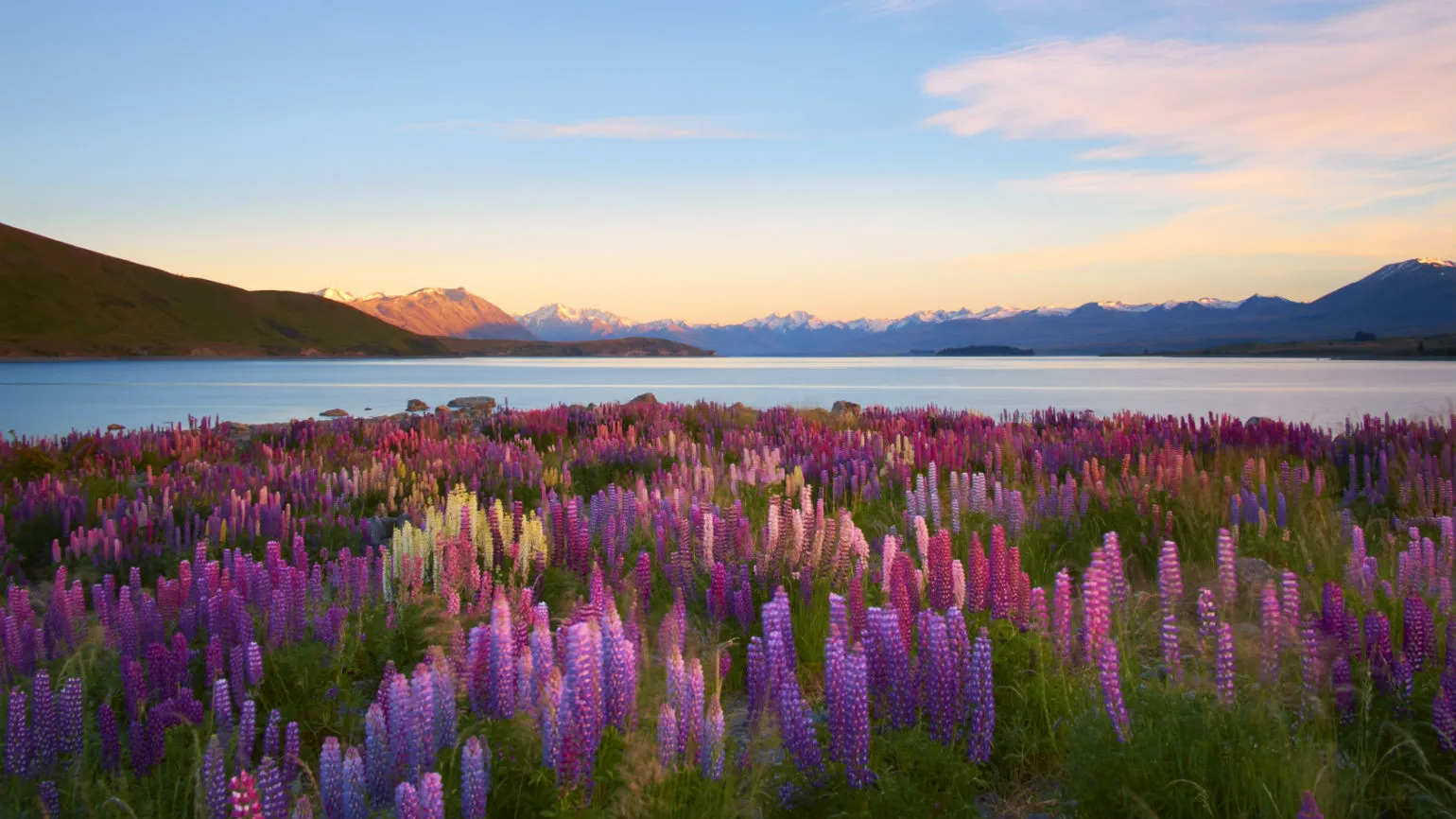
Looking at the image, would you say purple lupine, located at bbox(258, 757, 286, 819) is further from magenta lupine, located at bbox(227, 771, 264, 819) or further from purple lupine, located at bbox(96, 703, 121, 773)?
purple lupine, located at bbox(96, 703, 121, 773)

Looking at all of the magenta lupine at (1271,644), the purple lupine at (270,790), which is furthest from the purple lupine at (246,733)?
the magenta lupine at (1271,644)

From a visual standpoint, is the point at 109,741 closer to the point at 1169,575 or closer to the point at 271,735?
the point at 271,735

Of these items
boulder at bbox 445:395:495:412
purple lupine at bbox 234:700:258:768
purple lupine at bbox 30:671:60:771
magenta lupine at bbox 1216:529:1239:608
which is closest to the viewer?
purple lupine at bbox 234:700:258:768

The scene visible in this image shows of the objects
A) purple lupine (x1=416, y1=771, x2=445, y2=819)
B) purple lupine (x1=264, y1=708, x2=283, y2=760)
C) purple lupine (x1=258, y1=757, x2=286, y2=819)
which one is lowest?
purple lupine (x1=264, y1=708, x2=283, y2=760)

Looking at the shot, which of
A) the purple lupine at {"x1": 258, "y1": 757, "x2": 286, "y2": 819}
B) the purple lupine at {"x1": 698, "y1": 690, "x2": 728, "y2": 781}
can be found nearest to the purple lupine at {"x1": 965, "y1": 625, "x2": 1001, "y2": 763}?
the purple lupine at {"x1": 698, "y1": 690, "x2": 728, "y2": 781}

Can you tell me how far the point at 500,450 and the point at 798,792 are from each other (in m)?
9.57

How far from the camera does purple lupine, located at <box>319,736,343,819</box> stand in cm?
302

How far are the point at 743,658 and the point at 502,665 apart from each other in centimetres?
201

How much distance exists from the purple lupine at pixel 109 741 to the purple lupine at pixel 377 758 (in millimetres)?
1202

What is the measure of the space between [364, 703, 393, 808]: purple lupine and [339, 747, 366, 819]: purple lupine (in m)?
0.26

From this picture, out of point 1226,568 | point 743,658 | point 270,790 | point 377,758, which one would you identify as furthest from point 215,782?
point 1226,568

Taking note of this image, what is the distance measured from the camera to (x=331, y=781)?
302 cm

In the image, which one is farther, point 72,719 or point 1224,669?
point 72,719

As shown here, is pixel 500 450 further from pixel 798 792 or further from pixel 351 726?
pixel 798 792
